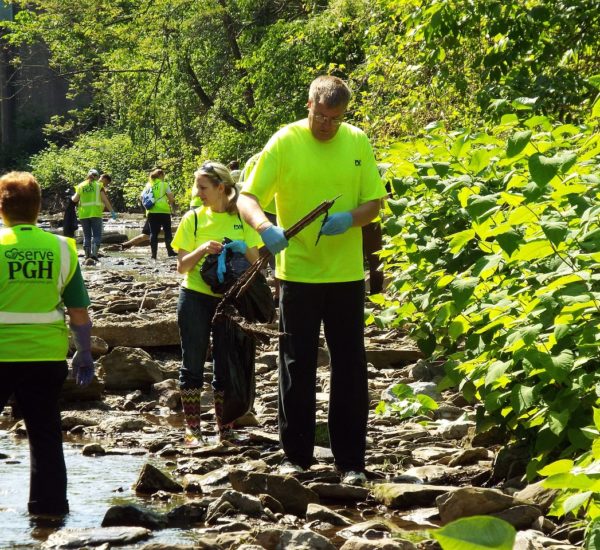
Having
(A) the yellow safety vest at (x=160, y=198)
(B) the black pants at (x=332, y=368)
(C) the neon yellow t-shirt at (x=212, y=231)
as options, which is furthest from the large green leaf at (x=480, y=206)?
(A) the yellow safety vest at (x=160, y=198)

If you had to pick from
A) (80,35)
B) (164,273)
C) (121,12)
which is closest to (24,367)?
(164,273)

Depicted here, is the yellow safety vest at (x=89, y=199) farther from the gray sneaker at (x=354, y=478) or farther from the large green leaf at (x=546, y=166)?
the large green leaf at (x=546, y=166)

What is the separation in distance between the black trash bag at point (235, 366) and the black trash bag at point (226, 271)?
0.27 meters

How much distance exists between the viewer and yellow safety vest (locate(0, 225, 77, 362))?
5.57 meters

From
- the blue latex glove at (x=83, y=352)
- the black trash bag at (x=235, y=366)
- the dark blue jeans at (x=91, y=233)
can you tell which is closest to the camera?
the blue latex glove at (x=83, y=352)

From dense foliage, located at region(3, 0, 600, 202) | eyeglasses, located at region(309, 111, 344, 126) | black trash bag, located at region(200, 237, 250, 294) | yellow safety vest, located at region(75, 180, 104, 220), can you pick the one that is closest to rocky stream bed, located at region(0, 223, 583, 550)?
black trash bag, located at region(200, 237, 250, 294)

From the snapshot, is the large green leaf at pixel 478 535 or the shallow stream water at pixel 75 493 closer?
the large green leaf at pixel 478 535

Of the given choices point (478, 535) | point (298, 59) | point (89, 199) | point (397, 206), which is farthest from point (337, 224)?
point (89, 199)

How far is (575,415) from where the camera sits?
5008 mm

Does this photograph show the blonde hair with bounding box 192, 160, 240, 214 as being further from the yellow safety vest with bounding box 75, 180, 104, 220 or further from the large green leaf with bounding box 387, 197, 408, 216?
the yellow safety vest with bounding box 75, 180, 104, 220

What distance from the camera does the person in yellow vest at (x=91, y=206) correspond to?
25109 millimetres

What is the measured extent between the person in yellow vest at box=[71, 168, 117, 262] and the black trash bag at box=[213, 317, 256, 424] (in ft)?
56.4

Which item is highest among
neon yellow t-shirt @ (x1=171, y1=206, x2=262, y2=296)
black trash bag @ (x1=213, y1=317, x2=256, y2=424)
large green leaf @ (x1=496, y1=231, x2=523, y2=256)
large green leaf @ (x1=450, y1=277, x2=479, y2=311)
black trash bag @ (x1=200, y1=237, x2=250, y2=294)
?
large green leaf @ (x1=496, y1=231, x2=523, y2=256)

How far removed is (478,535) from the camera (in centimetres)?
152
